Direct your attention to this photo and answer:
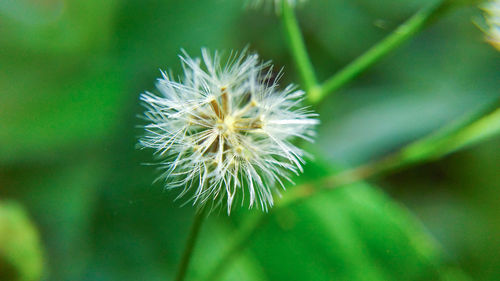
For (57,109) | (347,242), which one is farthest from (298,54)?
(57,109)

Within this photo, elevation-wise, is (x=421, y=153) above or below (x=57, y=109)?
below

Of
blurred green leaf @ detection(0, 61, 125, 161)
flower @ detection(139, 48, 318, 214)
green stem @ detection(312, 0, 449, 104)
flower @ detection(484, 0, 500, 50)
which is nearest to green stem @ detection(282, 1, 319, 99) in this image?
green stem @ detection(312, 0, 449, 104)

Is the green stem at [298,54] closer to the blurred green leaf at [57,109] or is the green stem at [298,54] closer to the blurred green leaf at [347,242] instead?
the blurred green leaf at [347,242]

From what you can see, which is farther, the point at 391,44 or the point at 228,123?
the point at 391,44

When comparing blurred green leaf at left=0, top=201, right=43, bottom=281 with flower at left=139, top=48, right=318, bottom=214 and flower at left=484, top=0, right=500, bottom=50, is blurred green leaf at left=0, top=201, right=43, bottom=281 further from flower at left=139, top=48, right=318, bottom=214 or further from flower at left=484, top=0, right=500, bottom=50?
flower at left=484, top=0, right=500, bottom=50

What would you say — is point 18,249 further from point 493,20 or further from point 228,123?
point 493,20

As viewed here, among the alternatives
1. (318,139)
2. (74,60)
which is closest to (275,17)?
(318,139)

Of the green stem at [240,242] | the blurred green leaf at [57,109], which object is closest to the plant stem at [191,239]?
the green stem at [240,242]

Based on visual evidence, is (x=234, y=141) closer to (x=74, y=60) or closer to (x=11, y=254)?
(x=11, y=254)
